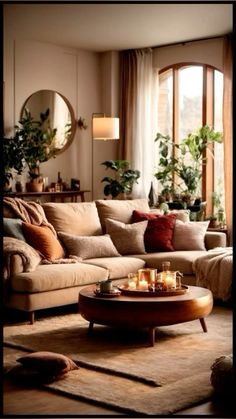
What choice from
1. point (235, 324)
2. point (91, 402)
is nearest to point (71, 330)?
point (91, 402)

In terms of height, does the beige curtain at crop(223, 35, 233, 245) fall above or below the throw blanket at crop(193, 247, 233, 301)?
above

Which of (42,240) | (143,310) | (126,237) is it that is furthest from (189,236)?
(143,310)

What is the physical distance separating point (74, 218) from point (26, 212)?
1.85ft

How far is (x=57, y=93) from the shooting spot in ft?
28.2

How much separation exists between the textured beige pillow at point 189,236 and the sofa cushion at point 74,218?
2.53 feet

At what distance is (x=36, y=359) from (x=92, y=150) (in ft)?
17.5

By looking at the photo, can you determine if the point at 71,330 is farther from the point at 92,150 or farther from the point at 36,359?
the point at 92,150

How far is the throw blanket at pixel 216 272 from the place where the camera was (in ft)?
19.7

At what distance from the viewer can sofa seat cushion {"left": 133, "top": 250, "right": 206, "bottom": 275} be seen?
6309mm

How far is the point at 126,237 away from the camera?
666cm

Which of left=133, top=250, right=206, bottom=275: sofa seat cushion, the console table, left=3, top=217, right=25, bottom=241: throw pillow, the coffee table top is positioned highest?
the console table

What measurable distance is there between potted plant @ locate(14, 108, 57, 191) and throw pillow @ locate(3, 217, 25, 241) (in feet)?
6.36

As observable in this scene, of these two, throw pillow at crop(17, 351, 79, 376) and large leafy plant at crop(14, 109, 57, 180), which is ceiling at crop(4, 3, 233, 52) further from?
throw pillow at crop(17, 351, 79, 376)

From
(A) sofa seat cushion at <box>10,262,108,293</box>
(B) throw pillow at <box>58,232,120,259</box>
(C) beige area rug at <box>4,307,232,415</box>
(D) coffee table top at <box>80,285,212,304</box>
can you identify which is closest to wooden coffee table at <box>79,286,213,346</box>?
(D) coffee table top at <box>80,285,212,304</box>
